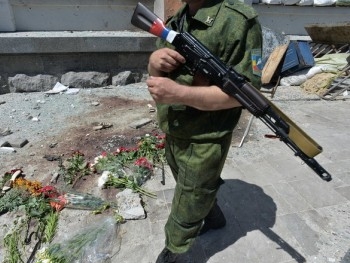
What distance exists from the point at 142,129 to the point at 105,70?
2.31 meters

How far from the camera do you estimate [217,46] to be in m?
1.61

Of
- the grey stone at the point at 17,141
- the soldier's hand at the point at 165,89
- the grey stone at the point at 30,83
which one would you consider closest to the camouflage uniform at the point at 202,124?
the soldier's hand at the point at 165,89

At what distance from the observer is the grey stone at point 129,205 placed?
110 inches

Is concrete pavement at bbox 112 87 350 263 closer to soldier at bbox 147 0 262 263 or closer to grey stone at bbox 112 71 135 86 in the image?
soldier at bbox 147 0 262 263

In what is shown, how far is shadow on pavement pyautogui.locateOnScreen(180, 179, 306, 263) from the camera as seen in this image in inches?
98.0

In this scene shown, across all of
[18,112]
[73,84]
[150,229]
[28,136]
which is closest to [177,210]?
[150,229]

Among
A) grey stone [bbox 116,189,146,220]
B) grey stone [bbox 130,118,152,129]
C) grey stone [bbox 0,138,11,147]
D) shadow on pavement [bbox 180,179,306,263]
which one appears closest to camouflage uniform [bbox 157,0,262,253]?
shadow on pavement [bbox 180,179,306,263]

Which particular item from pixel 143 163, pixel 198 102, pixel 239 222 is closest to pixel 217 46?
pixel 198 102

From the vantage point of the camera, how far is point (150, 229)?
2695 millimetres

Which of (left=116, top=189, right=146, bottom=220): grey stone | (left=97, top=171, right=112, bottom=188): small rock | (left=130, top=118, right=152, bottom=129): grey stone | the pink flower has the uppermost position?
(left=116, top=189, right=146, bottom=220): grey stone

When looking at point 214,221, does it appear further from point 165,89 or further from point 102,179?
point 165,89

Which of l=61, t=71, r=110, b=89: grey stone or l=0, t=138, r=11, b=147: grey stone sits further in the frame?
l=61, t=71, r=110, b=89: grey stone

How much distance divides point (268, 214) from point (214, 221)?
0.63 m

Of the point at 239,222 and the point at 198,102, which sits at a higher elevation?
the point at 198,102
